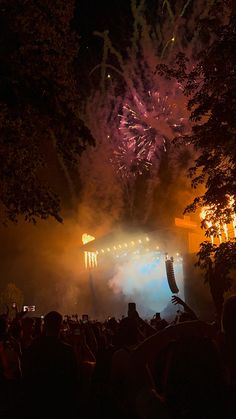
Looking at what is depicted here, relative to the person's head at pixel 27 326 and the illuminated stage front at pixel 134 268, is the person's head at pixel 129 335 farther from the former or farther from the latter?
the illuminated stage front at pixel 134 268

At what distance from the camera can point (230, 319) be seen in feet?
7.00

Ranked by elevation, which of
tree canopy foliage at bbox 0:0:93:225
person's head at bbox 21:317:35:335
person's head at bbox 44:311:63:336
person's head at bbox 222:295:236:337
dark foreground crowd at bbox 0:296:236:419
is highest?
tree canopy foliage at bbox 0:0:93:225

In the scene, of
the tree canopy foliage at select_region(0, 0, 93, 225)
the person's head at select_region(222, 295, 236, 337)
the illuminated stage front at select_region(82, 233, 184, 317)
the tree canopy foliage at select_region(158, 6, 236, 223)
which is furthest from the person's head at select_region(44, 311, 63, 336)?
the illuminated stage front at select_region(82, 233, 184, 317)

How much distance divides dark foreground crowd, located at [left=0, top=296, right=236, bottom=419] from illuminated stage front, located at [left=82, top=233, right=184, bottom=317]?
24.8 meters

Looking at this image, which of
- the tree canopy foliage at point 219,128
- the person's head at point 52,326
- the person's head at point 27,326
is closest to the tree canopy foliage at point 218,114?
the tree canopy foliage at point 219,128

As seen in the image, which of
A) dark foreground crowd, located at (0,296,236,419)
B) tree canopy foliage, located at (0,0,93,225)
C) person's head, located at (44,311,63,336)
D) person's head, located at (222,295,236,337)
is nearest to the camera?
dark foreground crowd, located at (0,296,236,419)

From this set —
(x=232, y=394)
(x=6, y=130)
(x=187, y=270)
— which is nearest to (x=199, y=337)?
(x=232, y=394)

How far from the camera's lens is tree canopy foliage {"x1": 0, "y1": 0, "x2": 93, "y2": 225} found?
7570 millimetres

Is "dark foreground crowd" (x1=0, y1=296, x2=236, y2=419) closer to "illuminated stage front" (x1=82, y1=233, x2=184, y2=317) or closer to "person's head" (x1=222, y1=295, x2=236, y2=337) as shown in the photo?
"person's head" (x1=222, y1=295, x2=236, y2=337)

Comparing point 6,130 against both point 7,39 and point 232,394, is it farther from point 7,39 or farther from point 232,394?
point 232,394

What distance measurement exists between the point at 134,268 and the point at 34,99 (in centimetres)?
2843

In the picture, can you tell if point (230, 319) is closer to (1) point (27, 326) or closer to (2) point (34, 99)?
(1) point (27, 326)

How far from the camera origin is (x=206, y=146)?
9656 millimetres

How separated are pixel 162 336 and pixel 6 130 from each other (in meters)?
6.34
